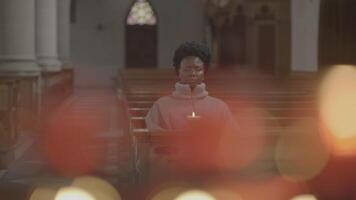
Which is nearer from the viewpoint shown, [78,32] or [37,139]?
[37,139]

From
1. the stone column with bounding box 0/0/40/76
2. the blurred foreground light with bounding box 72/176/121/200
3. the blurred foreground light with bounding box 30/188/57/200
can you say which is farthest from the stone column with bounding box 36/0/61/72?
the blurred foreground light with bounding box 30/188/57/200

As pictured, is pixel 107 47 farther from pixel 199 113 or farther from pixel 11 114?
pixel 199 113

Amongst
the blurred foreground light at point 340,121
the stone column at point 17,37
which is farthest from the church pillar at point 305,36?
the blurred foreground light at point 340,121

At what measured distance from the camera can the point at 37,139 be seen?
1332 cm

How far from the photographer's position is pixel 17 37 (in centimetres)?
1462

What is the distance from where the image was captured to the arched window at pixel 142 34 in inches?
1484

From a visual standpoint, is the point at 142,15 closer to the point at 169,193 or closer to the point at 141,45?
the point at 141,45

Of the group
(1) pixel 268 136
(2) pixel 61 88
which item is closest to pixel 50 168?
(1) pixel 268 136

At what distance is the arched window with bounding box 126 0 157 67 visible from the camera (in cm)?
3769

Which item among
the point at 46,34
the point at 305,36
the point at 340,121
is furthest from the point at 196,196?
the point at 305,36

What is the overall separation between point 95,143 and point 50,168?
2.68 m

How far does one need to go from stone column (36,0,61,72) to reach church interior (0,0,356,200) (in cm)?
3

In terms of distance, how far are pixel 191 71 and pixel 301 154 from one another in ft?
4.27

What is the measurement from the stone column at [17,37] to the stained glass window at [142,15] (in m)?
23.0
